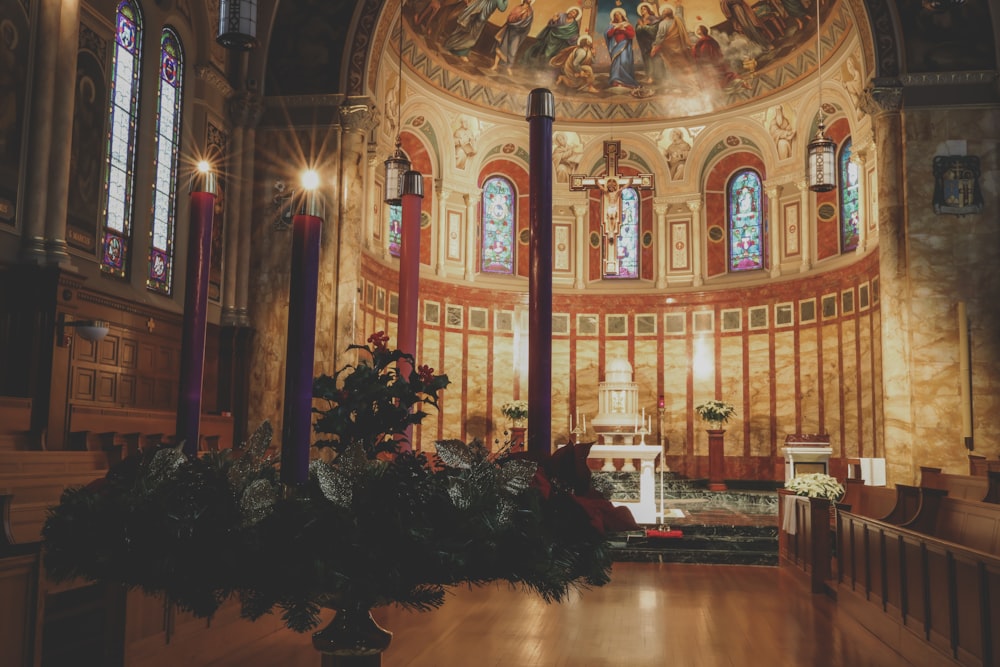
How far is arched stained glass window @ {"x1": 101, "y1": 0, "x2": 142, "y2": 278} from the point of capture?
1283 cm

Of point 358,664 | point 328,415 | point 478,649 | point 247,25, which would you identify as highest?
point 247,25

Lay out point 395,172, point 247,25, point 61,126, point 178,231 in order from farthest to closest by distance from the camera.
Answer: point 178,231 < point 61,126 < point 395,172 < point 247,25

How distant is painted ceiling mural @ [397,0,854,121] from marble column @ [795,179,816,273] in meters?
2.63

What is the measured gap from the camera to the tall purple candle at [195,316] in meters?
2.30

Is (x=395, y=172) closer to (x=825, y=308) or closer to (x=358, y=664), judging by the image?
(x=358, y=664)

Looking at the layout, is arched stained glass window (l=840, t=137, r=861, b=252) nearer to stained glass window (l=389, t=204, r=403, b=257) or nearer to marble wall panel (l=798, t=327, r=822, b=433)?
marble wall panel (l=798, t=327, r=822, b=433)

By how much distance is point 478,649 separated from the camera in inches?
259

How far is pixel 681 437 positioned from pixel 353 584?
68.2 feet

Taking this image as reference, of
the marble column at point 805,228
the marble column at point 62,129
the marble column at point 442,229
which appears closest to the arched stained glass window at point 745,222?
the marble column at point 805,228

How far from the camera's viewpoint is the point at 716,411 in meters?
20.0

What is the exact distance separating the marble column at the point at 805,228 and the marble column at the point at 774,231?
0.64 m

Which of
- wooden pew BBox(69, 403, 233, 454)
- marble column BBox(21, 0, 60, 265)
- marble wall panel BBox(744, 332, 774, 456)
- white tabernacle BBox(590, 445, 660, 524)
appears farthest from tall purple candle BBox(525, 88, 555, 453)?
marble wall panel BBox(744, 332, 774, 456)

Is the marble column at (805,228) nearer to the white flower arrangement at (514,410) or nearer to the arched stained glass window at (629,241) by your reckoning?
the arched stained glass window at (629,241)

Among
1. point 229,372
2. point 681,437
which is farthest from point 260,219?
point 681,437
